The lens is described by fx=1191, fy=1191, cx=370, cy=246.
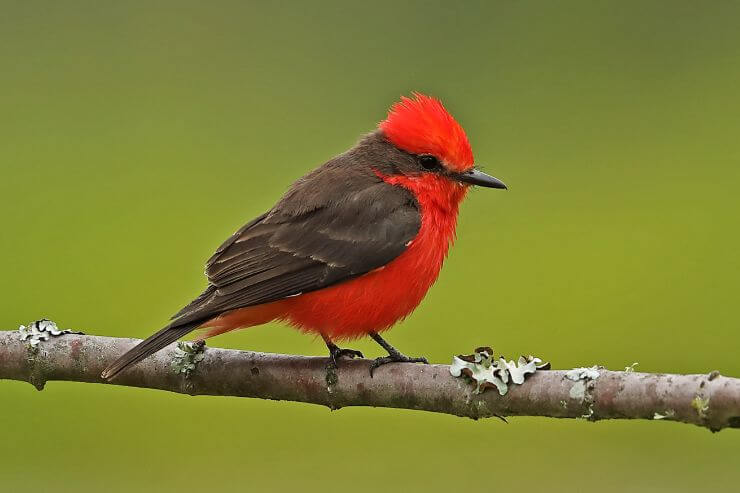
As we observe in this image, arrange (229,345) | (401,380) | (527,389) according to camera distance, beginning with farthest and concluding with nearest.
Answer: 1. (229,345)
2. (401,380)
3. (527,389)

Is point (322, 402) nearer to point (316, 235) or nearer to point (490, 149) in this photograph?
point (316, 235)

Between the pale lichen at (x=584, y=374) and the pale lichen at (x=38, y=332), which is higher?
the pale lichen at (x=38, y=332)

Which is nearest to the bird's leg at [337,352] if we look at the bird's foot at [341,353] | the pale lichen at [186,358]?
the bird's foot at [341,353]

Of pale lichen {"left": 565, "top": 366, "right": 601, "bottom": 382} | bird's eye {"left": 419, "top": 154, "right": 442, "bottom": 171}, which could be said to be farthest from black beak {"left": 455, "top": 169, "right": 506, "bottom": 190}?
pale lichen {"left": 565, "top": 366, "right": 601, "bottom": 382}

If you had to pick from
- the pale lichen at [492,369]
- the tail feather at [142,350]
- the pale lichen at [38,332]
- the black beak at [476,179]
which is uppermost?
the black beak at [476,179]

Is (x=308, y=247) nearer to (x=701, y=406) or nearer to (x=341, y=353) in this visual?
(x=341, y=353)

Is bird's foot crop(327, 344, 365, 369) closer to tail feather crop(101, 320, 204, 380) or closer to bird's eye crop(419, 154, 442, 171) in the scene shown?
tail feather crop(101, 320, 204, 380)

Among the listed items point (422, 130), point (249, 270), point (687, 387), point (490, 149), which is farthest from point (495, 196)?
point (687, 387)

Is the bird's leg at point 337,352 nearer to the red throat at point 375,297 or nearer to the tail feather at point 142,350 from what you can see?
the red throat at point 375,297
